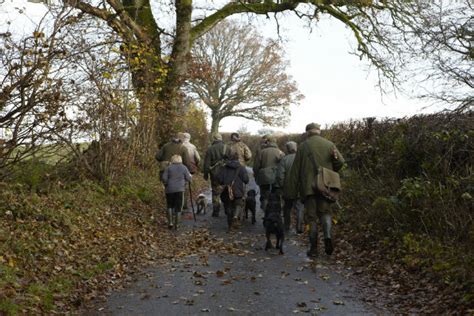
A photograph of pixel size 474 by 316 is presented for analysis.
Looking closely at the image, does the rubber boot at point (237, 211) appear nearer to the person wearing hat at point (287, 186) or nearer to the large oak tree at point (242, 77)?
the person wearing hat at point (287, 186)

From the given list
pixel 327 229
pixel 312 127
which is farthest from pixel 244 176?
pixel 327 229

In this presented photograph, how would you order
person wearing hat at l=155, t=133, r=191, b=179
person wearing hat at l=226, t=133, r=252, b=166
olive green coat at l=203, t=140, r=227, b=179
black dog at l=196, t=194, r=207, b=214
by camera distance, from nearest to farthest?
person wearing hat at l=226, t=133, r=252, b=166, person wearing hat at l=155, t=133, r=191, b=179, olive green coat at l=203, t=140, r=227, b=179, black dog at l=196, t=194, r=207, b=214

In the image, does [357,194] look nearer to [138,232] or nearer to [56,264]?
[138,232]

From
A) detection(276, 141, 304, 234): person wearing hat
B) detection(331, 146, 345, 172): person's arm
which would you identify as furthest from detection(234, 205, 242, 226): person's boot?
detection(331, 146, 345, 172): person's arm

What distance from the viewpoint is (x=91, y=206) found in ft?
39.8

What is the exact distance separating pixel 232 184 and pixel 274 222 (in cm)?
330

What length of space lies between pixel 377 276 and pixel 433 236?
120cm

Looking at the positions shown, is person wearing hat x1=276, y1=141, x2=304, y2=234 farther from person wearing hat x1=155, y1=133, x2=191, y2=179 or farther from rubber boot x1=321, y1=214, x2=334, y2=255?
person wearing hat x1=155, y1=133, x2=191, y2=179

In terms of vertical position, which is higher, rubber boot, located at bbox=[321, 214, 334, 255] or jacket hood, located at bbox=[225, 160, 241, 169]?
jacket hood, located at bbox=[225, 160, 241, 169]

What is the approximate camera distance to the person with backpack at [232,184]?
13.3m

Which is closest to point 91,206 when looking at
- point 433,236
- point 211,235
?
point 211,235

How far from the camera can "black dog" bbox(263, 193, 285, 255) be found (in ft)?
33.3

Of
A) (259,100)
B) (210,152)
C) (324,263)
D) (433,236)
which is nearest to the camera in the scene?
(433,236)

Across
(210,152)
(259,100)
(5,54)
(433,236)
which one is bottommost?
(433,236)
